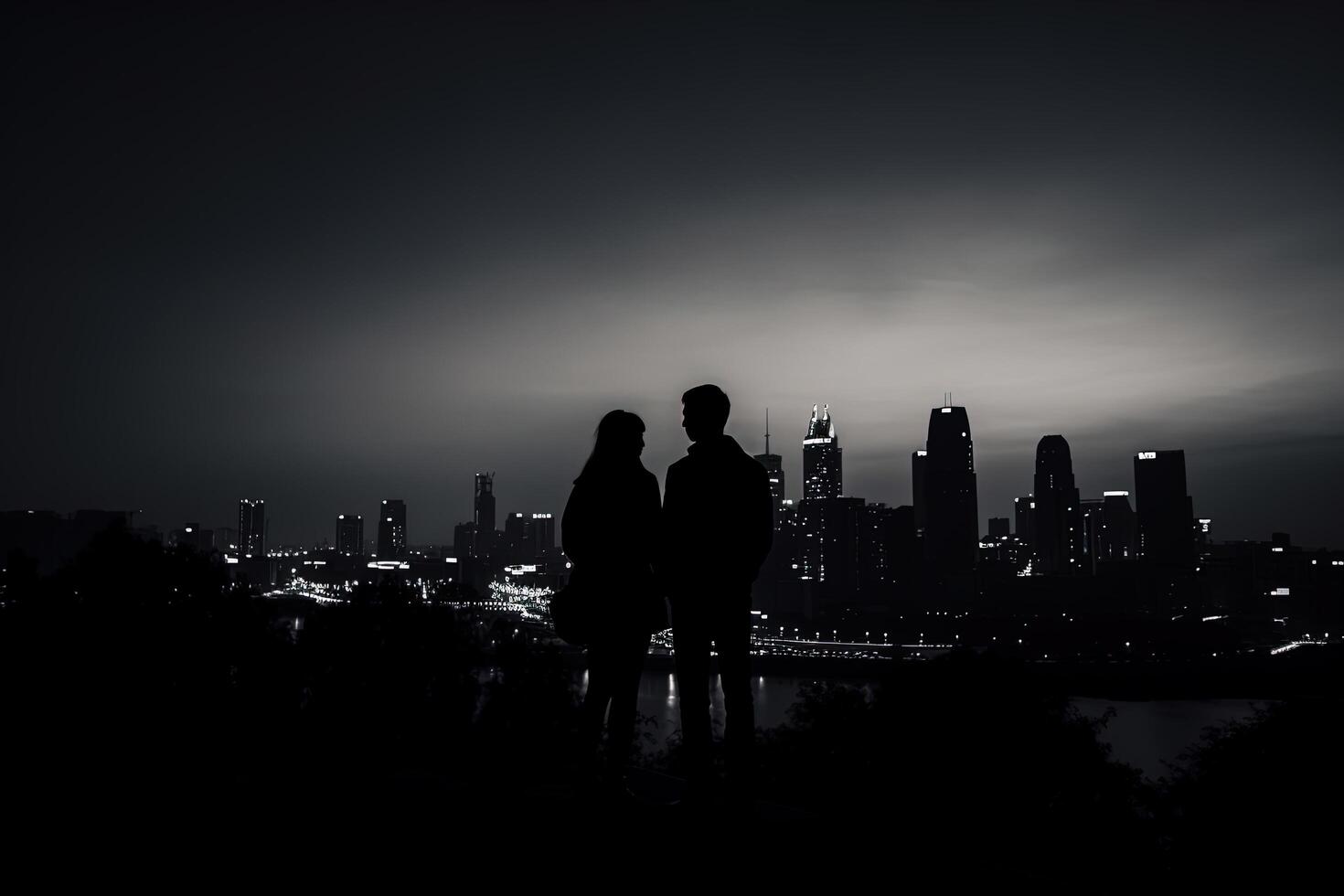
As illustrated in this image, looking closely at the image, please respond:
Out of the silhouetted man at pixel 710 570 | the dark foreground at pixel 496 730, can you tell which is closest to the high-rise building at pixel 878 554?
the dark foreground at pixel 496 730

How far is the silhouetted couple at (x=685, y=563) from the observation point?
4480 mm

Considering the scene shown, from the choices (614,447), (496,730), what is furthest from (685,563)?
(496,730)

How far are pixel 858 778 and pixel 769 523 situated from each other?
1989 centimetres

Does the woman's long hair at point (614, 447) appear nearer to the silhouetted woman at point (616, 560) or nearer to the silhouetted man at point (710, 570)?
the silhouetted woman at point (616, 560)

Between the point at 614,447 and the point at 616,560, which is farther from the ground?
the point at 614,447

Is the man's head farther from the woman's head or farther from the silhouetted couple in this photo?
the woman's head

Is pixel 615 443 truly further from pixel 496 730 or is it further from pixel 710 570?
pixel 496 730

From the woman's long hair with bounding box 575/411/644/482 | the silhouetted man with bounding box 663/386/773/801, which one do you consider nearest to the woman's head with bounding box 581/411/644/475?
the woman's long hair with bounding box 575/411/644/482

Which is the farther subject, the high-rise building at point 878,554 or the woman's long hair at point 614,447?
the high-rise building at point 878,554

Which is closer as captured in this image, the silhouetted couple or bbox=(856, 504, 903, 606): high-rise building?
the silhouetted couple

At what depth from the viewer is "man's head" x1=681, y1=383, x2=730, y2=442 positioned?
4605mm

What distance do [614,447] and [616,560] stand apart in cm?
58

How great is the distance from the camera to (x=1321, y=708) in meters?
22.2

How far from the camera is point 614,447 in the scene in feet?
15.1
